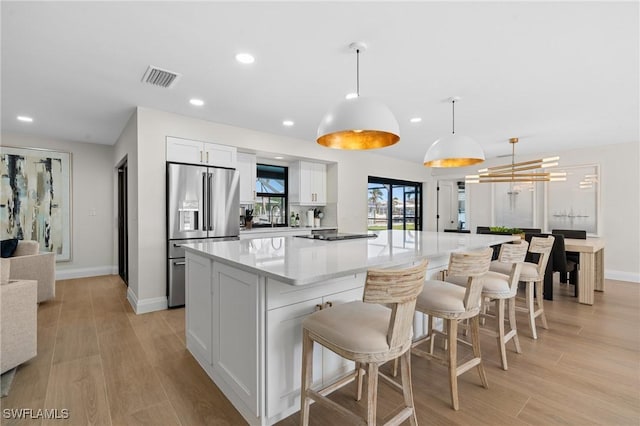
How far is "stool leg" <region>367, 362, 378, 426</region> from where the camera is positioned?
1354 millimetres

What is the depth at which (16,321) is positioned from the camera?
2.19 metres

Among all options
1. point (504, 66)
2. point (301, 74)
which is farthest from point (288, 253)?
point (504, 66)

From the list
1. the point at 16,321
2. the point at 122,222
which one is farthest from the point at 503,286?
the point at 122,222

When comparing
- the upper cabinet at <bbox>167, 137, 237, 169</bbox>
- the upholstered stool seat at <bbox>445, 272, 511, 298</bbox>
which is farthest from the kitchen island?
the upper cabinet at <bbox>167, 137, 237, 169</bbox>

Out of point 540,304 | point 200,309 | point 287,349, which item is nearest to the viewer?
point 287,349

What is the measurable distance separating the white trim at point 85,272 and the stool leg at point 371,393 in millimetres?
5867

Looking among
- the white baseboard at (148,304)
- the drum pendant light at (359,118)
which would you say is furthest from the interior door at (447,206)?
the white baseboard at (148,304)

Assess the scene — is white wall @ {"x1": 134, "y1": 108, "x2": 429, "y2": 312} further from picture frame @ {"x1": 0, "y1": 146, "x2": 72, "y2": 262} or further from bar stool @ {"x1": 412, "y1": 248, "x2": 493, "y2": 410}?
bar stool @ {"x1": 412, "y1": 248, "x2": 493, "y2": 410}

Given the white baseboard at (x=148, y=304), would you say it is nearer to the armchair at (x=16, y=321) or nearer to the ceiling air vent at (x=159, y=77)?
the armchair at (x=16, y=321)

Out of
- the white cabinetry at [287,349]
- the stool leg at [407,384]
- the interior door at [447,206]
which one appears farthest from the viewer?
the interior door at [447,206]

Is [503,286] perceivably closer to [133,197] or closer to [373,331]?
[373,331]

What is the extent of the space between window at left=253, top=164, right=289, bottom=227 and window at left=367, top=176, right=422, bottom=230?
1967 mm

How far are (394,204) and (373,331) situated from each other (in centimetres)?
622

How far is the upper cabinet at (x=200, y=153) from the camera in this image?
3789 millimetres
